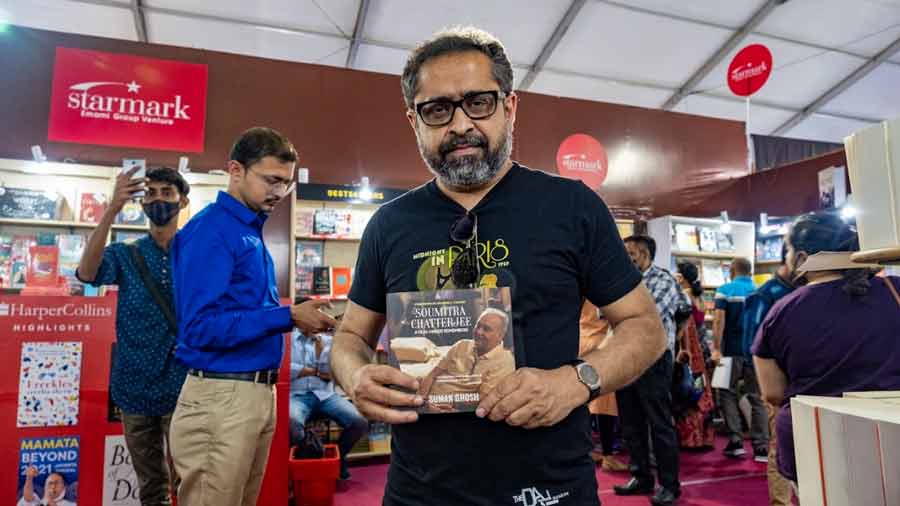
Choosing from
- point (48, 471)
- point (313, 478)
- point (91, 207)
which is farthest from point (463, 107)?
point (91, 207)

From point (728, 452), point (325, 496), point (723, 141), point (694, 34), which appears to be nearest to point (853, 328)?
point (325, 496)

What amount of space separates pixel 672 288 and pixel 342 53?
5.81 m

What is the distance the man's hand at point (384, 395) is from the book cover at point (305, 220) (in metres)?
4.07

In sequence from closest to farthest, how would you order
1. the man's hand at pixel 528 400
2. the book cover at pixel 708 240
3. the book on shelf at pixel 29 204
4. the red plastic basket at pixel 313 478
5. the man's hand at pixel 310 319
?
the man's hand at pixel 528 400
the man's hand at pixel 310 319
the red plastic basket at pixel 313 478
the book on shelf at pixel 29 204
the book cover at pixel 708 240

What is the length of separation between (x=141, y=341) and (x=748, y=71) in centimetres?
636

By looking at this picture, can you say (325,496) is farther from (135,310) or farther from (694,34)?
(694,34)

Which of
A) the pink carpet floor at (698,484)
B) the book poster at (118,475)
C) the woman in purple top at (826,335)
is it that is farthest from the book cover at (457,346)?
the pink carpet floor at (698,484)

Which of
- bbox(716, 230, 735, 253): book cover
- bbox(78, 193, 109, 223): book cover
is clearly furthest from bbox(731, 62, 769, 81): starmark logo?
bbox(78, 193, 109, 223): book cover

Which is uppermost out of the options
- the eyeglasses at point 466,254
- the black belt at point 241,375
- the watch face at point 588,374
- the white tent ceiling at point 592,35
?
the white tent ceiling at point 592,35

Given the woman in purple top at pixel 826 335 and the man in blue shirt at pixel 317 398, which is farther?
the man in blue shirt at pixel 317 398

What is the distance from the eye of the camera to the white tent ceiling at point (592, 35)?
22.3 feet

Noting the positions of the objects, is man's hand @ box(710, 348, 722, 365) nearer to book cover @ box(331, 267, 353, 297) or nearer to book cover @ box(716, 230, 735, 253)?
book cover @ box(716, 230, 735, 253)

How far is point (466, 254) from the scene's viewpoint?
1089mm

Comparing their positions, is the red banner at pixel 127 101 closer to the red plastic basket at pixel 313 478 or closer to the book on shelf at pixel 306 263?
the book on shelf at pixel 306 263
